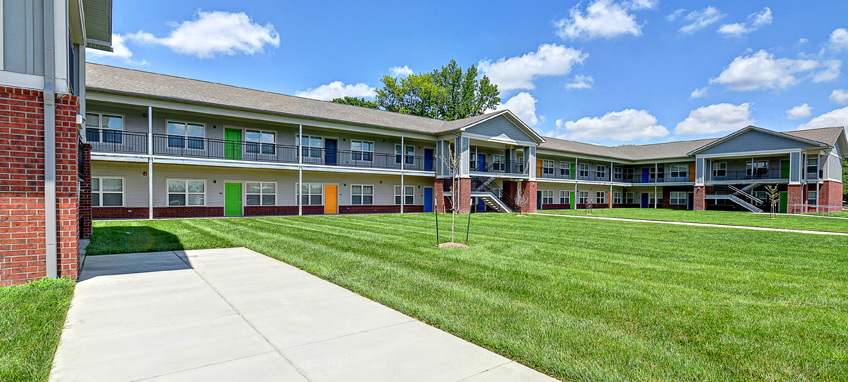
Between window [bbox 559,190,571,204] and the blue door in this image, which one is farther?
window [bbox 559,190,571,204]

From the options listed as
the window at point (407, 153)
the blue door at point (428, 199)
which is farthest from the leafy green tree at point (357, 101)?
the blue door at point (428, 199)

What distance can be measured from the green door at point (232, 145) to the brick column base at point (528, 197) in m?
18.8

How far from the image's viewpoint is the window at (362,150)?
79.8ft

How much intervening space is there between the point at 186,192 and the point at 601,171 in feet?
122

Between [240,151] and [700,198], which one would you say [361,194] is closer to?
[240,151]

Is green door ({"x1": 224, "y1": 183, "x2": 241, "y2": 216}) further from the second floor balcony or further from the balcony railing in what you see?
the balcony railing

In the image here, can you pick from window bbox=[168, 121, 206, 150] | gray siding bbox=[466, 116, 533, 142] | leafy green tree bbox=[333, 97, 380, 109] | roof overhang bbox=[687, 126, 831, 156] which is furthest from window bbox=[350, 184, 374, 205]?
roof overhang bbox=[687, 126, 831, 156]

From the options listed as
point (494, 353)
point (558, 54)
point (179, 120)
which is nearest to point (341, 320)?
point (494, 353)

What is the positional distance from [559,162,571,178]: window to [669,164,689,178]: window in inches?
456

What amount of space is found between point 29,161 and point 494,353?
6237 mm

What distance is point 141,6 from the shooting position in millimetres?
10938

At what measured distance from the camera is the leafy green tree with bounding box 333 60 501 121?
158ft

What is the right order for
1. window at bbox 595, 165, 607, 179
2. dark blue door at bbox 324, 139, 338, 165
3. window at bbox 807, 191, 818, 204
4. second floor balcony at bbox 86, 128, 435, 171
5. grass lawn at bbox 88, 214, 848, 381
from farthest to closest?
1. window at bbox 595, 165, 607, 179
2. window at bbox 807, 191, 818, 204
3. dark blue door at bbox 324, 139, 338, 165
4. second floor balcony at bbox 86, 128, 435, 171
5. grass lawn at bbox 88, 214, 848, 381

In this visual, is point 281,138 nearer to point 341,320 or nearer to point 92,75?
point 92,75
